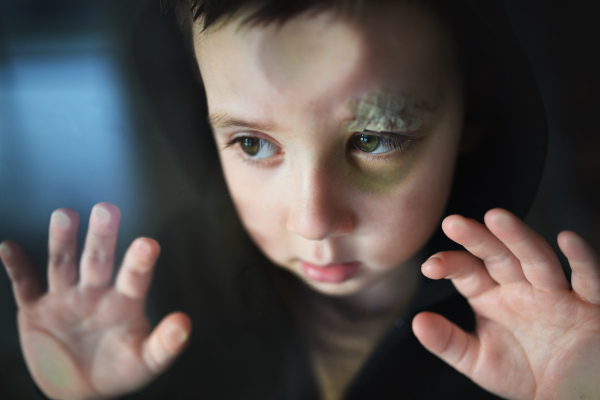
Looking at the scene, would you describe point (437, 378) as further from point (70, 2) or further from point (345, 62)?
point (70, 2)

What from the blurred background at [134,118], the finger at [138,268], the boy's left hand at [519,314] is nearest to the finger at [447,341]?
the boy's left hand at [519,314]

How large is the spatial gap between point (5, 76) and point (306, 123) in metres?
0.24

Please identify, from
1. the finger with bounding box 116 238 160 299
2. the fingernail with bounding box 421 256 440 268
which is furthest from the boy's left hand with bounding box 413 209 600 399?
the finger with bounding box 116 238 160 299

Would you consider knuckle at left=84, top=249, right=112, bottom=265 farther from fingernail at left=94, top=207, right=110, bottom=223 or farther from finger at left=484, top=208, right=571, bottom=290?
finger at left=484, top=208, right=571, bottom=290

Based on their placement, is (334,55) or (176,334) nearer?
(334,55)

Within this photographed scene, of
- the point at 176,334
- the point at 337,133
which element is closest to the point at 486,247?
the point at 337,133

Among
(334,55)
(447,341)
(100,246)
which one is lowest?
(447,341)

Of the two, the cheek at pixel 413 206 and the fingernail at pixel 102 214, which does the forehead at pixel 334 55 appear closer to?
the cheek at pixel 413 206

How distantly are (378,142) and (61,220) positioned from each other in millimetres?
254

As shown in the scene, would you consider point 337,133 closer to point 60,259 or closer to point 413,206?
point 413,206

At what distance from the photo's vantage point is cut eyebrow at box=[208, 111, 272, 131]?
30 cm

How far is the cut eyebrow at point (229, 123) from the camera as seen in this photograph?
0.99 feet

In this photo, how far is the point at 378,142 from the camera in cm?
31

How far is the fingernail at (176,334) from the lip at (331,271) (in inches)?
4.6
